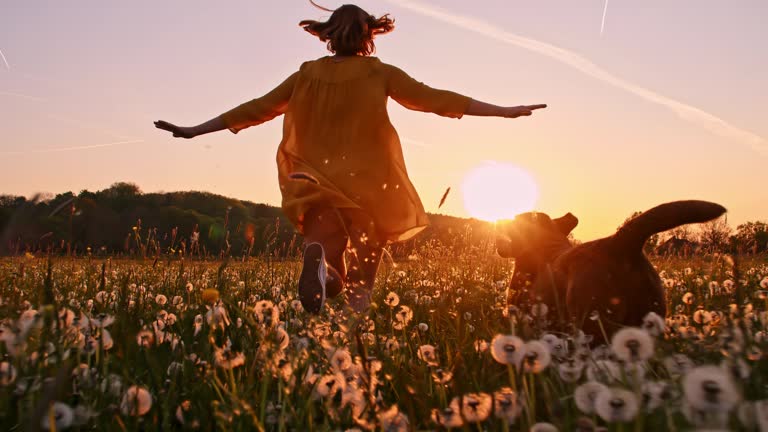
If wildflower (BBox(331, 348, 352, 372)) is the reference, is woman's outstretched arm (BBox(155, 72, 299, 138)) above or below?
above

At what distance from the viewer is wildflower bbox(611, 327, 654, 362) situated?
1565mm

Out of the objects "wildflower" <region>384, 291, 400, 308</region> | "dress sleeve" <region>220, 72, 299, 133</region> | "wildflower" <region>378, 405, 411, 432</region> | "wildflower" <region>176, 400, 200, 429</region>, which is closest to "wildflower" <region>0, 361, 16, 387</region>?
"wildflower" <region>176, 400, 200, 429</region>

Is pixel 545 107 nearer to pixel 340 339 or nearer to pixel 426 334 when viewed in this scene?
pixel 426 334

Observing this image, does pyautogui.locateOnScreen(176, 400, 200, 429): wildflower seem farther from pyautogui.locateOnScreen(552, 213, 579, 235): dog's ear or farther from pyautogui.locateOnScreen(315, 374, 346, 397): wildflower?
pyautogui.locateOnScreen(552, 213, 579, 235): dog's ear

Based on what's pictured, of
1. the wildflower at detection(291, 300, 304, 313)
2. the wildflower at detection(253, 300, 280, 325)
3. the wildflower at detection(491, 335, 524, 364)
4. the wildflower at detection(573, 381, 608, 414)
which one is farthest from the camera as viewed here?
the wildflower at detection(291, 300, 304, 313)

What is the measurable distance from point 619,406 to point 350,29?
5387mm

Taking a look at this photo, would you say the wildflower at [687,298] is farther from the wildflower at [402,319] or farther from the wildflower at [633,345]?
the wildflower at [633,345]

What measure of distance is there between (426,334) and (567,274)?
102cm

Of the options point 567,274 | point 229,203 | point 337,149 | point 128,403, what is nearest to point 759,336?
point 567,274

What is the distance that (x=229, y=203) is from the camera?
51.9 metres

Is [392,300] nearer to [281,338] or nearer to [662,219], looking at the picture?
[281,338]

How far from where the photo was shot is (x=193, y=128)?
6.25 metres

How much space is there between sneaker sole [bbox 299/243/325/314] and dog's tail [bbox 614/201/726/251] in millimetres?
2318

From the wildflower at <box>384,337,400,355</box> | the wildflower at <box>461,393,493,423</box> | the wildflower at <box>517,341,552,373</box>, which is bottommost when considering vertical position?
the wildflower at <box>384,337,400,355</box>
